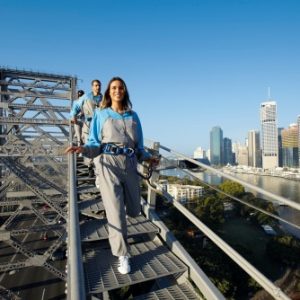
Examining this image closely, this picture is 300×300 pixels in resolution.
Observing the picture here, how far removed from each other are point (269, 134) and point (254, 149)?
9805 millimetres

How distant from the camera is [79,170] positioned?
6.52m

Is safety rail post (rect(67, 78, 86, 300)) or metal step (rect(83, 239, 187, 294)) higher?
safety rail post (rect(67, 78, 86, 300))

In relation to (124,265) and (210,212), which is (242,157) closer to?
(210,212)

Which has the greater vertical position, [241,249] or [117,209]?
[117,209]

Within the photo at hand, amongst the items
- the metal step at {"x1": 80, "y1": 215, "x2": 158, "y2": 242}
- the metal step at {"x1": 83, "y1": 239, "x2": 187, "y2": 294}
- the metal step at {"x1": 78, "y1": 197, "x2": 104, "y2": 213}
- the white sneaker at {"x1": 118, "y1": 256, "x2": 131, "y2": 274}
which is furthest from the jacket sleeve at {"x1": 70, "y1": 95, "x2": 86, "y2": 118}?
the white sneaker at {"x1": 118, "y1": 256, "x2": 131, "y2": 274}

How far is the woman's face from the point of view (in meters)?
2.65

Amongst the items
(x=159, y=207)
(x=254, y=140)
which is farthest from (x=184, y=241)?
(x=254, y=140)

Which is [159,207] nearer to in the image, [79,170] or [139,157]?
[79,170]

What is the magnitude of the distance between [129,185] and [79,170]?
13.8ft

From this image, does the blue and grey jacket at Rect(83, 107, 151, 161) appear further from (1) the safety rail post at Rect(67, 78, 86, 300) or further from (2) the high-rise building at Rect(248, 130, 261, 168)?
(2) the high-rise building at Rect(248, 130, 261, 168)

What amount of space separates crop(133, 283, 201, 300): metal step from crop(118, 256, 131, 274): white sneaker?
0.24 metres

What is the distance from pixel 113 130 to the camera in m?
2.53

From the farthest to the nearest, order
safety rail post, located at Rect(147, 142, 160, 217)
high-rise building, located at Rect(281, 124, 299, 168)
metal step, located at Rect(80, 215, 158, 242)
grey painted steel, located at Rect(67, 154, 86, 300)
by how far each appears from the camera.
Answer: high-rise building, located at Rect(281, 124, 299, 168), safety rail post, located at Rect(147, 142, 160, 217), metal step, located at Rect(80, 215, 158, 242), grey painted steel, located at Rect(67, 154, 86, 300)

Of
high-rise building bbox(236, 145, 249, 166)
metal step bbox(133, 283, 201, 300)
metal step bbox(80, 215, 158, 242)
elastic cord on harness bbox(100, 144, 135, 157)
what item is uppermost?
elastic cord on harness bbox(100, 144, 135, 157)
